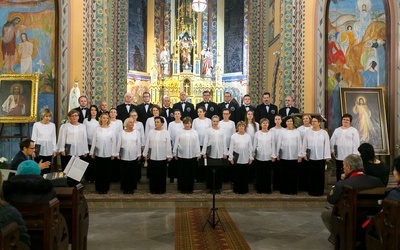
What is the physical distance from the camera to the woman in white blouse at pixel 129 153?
358 inches

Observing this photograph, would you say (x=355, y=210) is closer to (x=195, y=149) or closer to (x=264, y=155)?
(x=264, y=155)

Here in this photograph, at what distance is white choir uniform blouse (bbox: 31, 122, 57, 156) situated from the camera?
900 centimetres

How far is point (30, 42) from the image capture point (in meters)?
11.3

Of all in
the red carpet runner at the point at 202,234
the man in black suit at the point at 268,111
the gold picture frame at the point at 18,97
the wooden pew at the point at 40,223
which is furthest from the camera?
the man in black suit at the point at 268,111

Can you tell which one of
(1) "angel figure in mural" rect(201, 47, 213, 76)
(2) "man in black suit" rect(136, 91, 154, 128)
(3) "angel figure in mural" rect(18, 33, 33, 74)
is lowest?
(2) "man in black suit" rect(136, 91, 154, 128)

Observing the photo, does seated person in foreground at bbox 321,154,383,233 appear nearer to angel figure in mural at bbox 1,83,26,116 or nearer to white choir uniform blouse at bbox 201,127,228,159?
white choir uniform blouse at bbox 201,127,228,159

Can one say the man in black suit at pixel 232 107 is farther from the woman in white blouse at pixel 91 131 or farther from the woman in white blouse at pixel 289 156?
the woman in white blouse at pixel 91 131

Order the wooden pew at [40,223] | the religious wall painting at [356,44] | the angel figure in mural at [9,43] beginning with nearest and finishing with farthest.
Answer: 1. the wooden pew at [40,223]
2. the angel figure in mural at [9,43]
3. the religious wall painting at [356,44]

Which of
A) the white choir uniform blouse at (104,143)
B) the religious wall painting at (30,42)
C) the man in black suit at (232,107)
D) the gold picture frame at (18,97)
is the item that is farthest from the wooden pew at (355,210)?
the religious wall painting at (30,42)

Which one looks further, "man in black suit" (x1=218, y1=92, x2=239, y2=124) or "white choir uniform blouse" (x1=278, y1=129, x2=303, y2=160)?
"man in black suit" (x1=218, y1=92, x2=239, y2=124)

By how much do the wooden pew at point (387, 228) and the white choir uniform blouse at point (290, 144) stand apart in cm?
524

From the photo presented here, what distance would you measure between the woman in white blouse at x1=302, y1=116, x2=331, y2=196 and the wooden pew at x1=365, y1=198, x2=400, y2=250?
5.16m

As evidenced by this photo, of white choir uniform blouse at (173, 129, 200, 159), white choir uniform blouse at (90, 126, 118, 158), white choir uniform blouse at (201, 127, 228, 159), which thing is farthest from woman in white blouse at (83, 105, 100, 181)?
white choir uniform blouse at (201, 127, 228, 159)

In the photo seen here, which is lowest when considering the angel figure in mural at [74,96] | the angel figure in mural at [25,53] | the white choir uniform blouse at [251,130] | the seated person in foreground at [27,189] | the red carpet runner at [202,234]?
the red carpet runner at [202,234]
